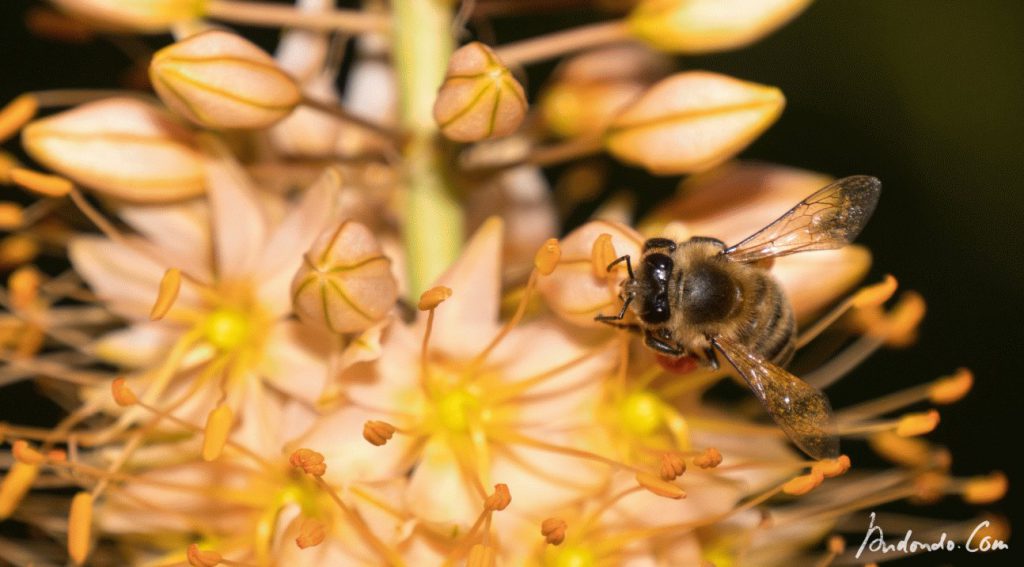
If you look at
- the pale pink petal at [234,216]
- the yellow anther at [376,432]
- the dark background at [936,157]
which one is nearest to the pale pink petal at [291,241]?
the pale pink petal at [234,216]

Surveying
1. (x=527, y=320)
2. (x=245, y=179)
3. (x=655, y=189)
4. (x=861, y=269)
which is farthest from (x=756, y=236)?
(x=655, y=189)

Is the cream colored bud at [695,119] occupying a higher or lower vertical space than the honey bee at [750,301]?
higher

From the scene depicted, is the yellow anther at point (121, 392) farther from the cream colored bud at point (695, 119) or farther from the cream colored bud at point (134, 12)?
the cream colored bud at point (695, 119)

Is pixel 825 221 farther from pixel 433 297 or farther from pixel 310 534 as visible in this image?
pixel 310 534

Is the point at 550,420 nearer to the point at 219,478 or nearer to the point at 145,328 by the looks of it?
the point at 219,478

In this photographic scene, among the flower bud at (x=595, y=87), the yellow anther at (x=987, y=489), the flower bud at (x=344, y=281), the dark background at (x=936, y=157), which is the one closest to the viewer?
the flower bud at (x=344, y=281)
